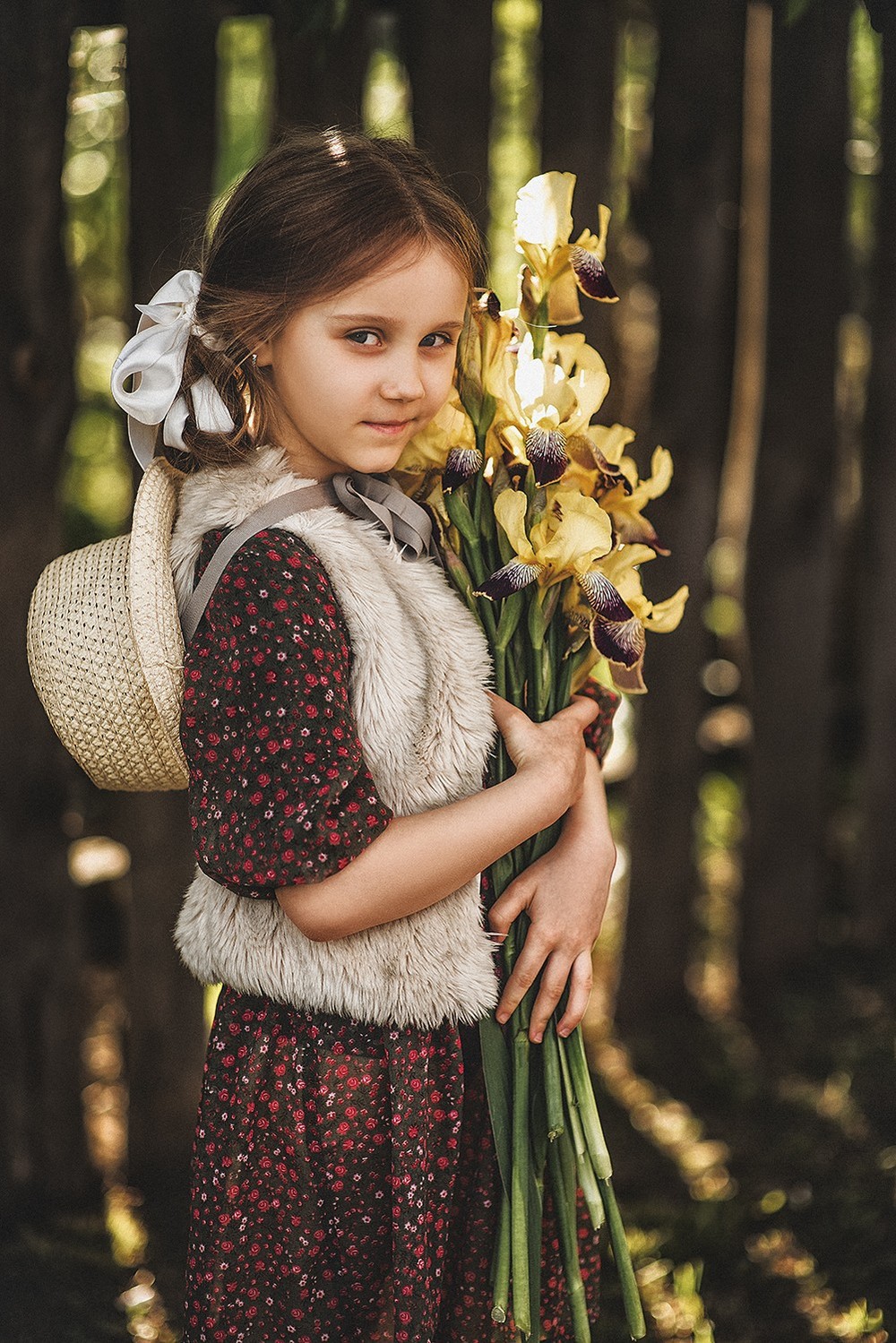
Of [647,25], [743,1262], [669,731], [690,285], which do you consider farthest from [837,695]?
Result: [647,25]

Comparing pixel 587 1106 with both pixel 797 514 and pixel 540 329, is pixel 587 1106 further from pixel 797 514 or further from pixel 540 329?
pixel 797 514

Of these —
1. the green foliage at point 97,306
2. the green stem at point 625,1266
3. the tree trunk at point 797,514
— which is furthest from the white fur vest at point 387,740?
the tree trunk at point 797,514

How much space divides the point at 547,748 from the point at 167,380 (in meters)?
0.65

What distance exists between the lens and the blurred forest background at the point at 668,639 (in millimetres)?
2303

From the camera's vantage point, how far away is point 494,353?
5.00 ft

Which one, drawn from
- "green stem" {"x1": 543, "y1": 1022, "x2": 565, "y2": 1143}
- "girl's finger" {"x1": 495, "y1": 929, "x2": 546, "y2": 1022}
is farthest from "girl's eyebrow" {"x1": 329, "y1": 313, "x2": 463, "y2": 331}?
"green stem" {"x1": 543, "y1": 1022, "x2": 565, "y2": 1143}

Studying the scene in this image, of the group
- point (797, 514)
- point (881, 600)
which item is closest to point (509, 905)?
point (797, 514)

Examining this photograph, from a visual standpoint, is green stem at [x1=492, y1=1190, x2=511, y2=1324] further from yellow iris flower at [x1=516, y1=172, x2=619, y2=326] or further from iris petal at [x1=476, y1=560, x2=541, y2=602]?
yellow iris flower at [x1=516, y1=172, x2=619, y2=326]

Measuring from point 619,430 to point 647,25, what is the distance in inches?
70.1

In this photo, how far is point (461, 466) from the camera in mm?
1477

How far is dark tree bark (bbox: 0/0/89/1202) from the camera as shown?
2.17 m

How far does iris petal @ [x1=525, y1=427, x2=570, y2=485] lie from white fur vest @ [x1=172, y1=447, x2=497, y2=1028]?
0.20 metres

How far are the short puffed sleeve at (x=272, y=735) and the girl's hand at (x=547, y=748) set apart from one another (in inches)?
8.2

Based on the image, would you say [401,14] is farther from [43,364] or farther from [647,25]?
[43,364]
